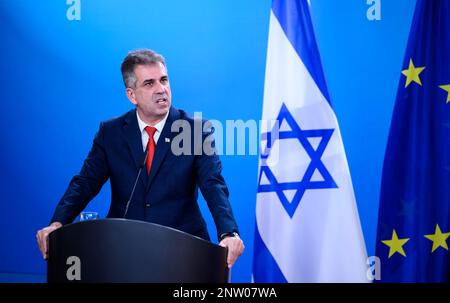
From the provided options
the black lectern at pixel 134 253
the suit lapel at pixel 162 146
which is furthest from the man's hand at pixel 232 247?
the suit lapel at pixel 162 146

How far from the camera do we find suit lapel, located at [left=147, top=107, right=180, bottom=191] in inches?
112

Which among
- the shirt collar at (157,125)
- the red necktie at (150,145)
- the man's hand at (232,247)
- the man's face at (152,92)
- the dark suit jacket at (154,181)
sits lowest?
the man's hand at (232,247)

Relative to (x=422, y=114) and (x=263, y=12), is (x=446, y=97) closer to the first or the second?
(x=422, y=114)

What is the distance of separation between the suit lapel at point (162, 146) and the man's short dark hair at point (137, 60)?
10.2 inches

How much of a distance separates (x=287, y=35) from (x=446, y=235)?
1.36 meters

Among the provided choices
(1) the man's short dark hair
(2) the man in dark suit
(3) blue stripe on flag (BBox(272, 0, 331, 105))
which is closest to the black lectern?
(2) the man in dark suit

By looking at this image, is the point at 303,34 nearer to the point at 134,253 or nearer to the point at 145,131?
the point at 145,131

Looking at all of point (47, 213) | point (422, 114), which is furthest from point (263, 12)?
point (47, 213)

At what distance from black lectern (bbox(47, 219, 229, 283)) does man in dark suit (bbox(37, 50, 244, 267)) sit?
22.2 inches

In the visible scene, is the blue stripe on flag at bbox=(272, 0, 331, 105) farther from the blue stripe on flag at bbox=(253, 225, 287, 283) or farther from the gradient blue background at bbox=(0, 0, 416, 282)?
the blue stripe on flag at bbox=(253, 225, 287, 283)

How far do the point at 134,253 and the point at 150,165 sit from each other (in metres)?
0.86

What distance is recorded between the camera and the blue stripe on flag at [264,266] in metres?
3.27

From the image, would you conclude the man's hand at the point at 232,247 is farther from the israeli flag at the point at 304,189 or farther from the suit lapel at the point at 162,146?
the israeli flag at the point at 304,189

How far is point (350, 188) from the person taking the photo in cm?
324
